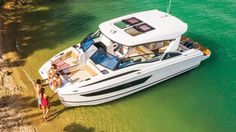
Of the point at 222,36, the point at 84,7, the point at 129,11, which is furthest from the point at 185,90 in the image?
the point at 84,7

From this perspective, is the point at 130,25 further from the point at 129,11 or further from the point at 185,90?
the point at 129,11

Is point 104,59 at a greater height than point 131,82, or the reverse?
point 104,59

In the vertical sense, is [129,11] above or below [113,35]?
below

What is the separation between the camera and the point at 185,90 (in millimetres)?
16531

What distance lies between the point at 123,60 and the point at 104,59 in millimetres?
892

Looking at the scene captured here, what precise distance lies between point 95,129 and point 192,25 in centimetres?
1016

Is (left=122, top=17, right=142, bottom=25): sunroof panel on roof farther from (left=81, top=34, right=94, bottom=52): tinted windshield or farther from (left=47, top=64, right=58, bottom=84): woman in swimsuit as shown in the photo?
(left=47, top=64, right=58, bottom=84): woman in swimsuit

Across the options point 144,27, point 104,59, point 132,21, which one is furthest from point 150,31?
point 104,59

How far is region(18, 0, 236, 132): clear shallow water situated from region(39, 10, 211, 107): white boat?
2.00 ft

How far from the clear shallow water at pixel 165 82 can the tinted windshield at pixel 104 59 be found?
1669mm

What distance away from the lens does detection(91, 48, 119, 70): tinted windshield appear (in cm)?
1521

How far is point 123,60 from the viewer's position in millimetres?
15281

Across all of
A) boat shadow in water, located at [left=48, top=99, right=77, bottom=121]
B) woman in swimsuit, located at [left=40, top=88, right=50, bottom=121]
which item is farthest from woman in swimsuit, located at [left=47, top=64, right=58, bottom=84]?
boat shadow in water, located at [left=48, top=99, right=77, bottom=121]

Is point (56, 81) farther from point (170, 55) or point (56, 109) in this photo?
point (170, 55)
